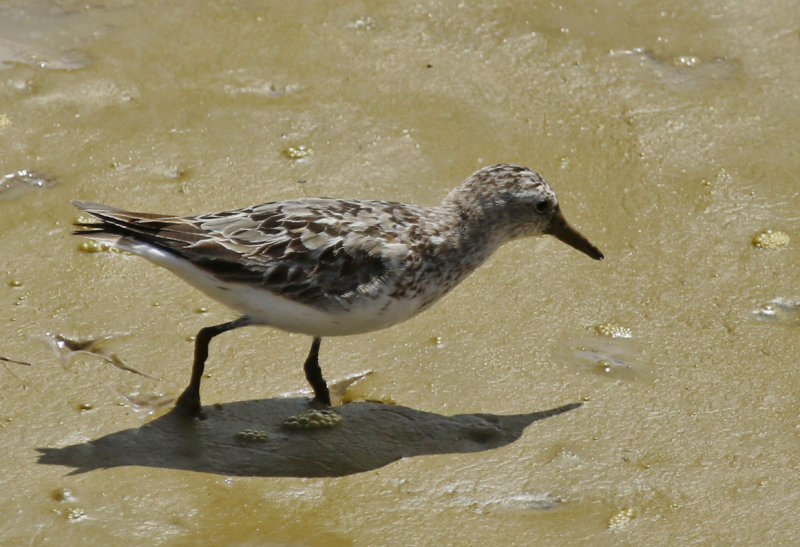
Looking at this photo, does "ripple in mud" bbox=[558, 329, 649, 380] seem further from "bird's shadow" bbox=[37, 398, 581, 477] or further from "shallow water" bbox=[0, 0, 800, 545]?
"bird's shadow" bbox=[37, 398, 581, 477]

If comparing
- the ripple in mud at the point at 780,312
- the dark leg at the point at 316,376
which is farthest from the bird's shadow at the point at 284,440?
the ripple in mud at the point at 780,312

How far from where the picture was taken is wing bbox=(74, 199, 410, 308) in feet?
19.2

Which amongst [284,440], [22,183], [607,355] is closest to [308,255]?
[284,440]

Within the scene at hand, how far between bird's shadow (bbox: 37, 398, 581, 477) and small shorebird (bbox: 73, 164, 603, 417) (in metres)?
0.17

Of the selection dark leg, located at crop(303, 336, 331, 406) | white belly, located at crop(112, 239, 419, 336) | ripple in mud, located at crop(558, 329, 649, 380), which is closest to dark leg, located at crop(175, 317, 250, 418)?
white belly, located at crop(112, 239, 419, 336)

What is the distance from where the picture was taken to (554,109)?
28.2ft

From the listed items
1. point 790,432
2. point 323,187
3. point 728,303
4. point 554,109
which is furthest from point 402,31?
point 790,432

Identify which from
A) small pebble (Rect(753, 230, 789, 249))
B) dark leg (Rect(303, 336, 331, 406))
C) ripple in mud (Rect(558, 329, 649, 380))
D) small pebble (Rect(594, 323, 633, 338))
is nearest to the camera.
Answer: dark leg (Rect(303, 336, 331, 406))

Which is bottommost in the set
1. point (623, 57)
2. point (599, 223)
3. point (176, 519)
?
point (176, 519)

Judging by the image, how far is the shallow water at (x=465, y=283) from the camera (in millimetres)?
5430

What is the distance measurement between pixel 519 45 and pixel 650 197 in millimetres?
2184

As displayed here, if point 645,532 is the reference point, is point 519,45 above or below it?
above

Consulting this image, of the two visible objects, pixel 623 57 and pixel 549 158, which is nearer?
pixel 549 158

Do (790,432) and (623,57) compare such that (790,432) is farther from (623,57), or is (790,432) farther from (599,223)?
(623,57)
